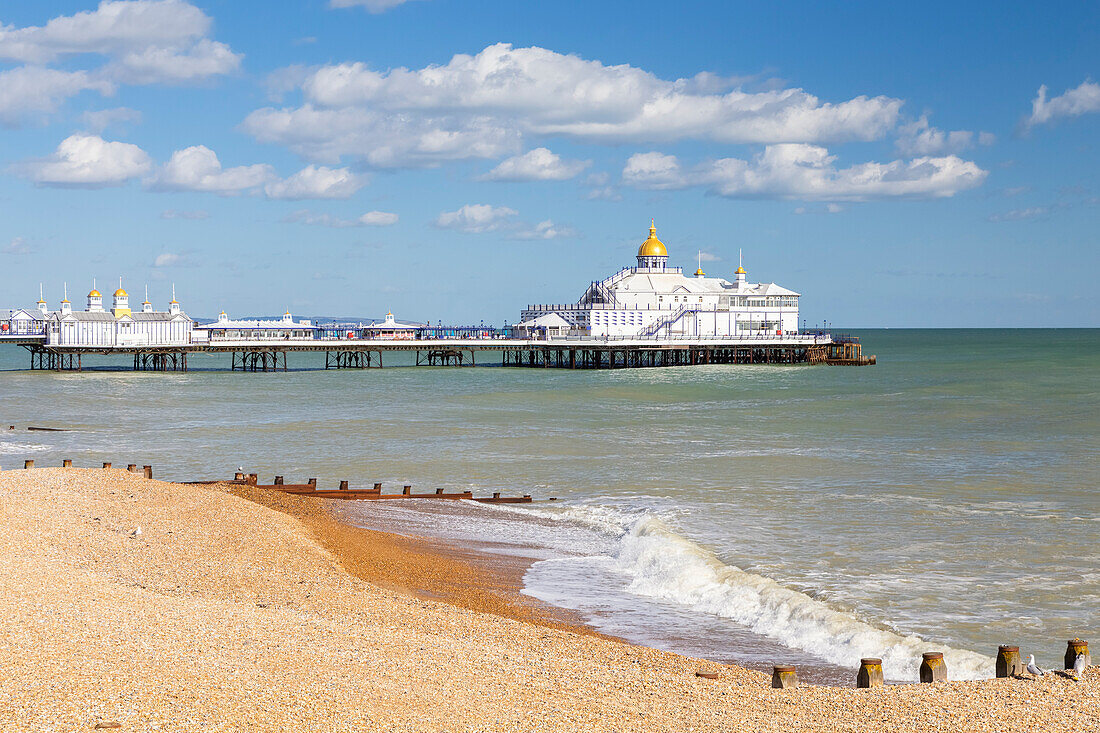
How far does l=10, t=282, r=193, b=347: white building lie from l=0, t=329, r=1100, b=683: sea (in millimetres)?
14854

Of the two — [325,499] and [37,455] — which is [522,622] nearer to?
[325,499]

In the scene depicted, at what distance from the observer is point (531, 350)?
3317 inches

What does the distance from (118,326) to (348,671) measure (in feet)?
230

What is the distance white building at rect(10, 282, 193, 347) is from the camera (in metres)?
71.9

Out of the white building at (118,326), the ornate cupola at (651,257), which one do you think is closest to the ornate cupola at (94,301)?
the white building at (118,326)

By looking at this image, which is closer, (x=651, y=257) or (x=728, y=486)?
(x=728, y=486)

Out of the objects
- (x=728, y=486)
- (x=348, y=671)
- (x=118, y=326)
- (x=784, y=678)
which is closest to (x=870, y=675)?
(x=784, y=678)

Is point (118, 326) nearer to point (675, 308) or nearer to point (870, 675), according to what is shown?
point (675, 308)

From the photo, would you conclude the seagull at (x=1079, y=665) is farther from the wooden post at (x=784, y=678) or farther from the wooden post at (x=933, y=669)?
the wooden post at (x=784, y=678)

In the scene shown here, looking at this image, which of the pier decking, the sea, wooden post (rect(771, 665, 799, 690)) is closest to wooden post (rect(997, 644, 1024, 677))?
the sea

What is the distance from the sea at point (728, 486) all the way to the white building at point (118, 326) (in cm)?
1485

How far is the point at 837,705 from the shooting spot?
8359mm

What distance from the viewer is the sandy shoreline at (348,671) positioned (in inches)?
292

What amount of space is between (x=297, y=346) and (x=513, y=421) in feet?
130
